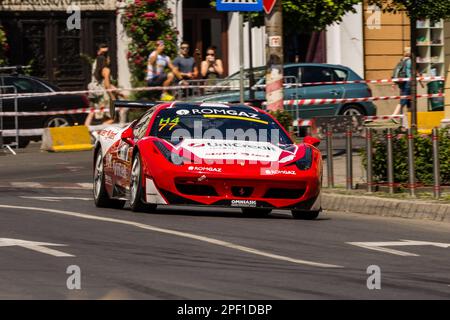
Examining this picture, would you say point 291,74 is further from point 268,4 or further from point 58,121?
point 268,4

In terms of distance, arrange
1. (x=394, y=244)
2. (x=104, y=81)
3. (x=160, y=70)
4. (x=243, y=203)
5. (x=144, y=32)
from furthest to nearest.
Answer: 1. (x=144, y=32)
2. (x=104, y=81)
3. (x=160, y=70)
4. (x=243, y=203)
5. (x=394, y=244)

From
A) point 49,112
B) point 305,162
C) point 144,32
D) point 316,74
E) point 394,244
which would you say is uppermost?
point 144,32

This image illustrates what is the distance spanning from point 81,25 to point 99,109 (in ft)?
21.9

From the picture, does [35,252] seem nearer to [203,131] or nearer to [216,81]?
[203,131]

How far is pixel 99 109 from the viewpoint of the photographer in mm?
31500

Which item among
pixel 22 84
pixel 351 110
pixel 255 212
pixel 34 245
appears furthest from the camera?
pixel 351 110

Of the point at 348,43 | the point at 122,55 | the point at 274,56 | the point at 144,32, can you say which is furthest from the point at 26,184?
the point at 348,43

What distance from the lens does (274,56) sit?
22.8m

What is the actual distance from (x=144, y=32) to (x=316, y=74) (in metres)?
7.76

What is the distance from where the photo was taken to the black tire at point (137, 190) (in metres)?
15.8

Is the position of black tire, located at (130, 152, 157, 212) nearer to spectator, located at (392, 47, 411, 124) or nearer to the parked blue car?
the parked blue car

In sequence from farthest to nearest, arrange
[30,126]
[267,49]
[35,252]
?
[30,126] → [267,49] → [35,252]

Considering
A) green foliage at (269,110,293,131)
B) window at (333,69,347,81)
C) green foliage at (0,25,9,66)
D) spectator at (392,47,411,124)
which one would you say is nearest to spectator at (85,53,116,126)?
green foliage at (0,25,9,66)
